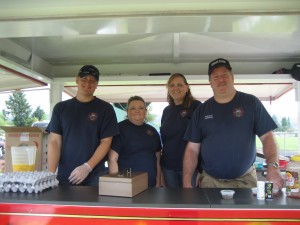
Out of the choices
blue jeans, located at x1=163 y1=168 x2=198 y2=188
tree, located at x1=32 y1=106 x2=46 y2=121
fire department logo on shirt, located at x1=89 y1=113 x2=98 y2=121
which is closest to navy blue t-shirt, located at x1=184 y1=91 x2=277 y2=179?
blue jeans, located at x1=163 y1=168 x2=198 y2=188

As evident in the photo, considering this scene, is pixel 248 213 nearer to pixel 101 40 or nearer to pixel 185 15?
pixel 185 15

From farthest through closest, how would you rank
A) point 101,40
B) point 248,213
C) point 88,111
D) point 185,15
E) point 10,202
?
point 101,40 < point 88,111 < point 185,15 < point 10,202 < point 248,213

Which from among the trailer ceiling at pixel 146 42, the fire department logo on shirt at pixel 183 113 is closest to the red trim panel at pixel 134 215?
the trailer ceiling at pixel 146 42

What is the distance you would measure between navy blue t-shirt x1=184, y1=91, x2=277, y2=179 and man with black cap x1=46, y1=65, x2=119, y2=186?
0.77m

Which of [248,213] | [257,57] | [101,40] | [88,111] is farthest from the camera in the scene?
[257,57]

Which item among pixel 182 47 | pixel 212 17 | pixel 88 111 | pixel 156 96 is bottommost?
pixel 88 111

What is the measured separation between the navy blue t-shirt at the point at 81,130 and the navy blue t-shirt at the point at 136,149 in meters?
0.17

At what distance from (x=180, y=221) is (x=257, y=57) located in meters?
2.69

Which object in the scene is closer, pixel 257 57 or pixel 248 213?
pixel 248 213

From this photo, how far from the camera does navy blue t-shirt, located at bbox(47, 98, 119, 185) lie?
239cm

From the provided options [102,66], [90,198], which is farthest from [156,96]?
[90,198]

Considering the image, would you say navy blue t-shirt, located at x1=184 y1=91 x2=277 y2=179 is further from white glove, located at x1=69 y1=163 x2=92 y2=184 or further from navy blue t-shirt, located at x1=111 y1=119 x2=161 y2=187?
white glove, located at x1=69 y1=163 x2=92 y2=184

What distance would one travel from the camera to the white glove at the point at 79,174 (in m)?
2.19

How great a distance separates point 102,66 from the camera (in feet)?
12.4
